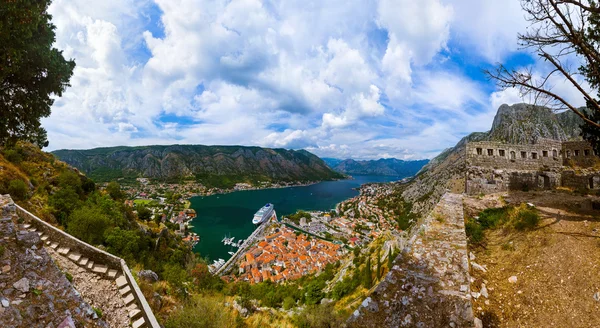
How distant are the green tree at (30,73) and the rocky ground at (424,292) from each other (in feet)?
37.5

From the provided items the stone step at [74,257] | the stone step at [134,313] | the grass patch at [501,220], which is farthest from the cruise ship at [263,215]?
the grass patch at [501,220]

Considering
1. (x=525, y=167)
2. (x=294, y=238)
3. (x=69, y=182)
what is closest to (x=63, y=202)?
(x=69, y=182)

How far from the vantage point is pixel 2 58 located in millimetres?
6652

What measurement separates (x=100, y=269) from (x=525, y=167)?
1915cm

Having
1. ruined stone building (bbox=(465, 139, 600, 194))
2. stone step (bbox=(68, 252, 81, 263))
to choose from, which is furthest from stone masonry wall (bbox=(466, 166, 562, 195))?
stone step (bbox=(68, 252, 81, 263))

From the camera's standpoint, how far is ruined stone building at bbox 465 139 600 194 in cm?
1011

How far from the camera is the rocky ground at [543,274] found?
336 centimetres

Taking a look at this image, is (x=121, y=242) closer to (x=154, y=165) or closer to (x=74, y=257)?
(x=74, y=257)

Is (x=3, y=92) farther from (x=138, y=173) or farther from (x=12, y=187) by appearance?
(x=138, y=173)

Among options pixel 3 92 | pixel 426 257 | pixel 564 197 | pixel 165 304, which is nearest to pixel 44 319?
pixel 165 304

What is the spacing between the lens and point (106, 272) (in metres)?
9.20

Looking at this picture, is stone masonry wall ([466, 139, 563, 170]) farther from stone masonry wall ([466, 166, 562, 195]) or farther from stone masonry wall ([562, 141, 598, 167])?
stone masonry wall ([562, 141, 598, 167])

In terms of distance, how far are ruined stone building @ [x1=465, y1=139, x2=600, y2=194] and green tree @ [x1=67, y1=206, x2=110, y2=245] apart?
76.0 ft

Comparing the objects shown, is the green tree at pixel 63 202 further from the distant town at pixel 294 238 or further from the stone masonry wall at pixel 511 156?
the stone masonry wall at pixel 511 156
